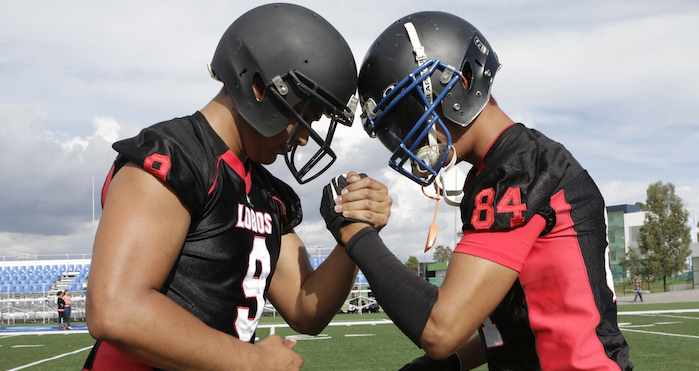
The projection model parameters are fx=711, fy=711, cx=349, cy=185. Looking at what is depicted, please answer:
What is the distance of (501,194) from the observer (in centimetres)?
257

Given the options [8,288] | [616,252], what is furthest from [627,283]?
[8,288]

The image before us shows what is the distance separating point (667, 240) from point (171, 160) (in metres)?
55.9

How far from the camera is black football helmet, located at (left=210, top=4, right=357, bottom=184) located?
9.04ft

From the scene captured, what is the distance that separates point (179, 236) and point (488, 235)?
Result: 1091 mm

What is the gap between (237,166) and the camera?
2.72m

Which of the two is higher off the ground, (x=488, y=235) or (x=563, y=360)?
(x=488, y=235)

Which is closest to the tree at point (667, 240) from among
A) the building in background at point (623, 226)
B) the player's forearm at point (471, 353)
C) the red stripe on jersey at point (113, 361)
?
the building in background at point (623, 226)

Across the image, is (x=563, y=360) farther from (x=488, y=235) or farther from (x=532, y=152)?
(x=532, y=152)

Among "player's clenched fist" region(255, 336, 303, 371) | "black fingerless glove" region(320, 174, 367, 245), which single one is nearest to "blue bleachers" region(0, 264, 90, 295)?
"black fingerless glove" region(320, 174, 367, 245)

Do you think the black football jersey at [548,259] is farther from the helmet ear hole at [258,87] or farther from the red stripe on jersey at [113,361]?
the red stripe on jersey at [113,361]

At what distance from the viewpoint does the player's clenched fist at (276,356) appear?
240cm

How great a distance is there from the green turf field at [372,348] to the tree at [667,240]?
118 ft

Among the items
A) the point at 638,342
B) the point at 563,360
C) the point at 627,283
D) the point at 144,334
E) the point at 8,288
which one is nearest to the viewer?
the point at 144,334

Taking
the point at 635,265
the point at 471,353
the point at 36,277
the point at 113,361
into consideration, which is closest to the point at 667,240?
the point at 635,265
